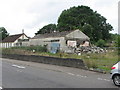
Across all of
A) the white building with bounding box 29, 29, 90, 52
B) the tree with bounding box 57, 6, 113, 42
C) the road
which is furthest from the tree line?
the road

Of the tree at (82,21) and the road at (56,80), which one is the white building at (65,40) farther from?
the road at (56,80)

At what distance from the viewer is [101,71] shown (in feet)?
43.3

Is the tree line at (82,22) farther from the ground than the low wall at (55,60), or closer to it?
farther from the ground

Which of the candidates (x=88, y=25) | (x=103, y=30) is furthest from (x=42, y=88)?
(x=103, y=30)

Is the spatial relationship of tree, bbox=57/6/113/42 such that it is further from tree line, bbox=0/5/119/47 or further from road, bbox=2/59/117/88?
road, bbox=2/59/117/88

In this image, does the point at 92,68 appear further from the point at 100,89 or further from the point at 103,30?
the point at 103,30

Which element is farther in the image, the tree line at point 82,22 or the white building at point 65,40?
the tree line at point 82,22

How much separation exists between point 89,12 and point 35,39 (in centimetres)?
2488

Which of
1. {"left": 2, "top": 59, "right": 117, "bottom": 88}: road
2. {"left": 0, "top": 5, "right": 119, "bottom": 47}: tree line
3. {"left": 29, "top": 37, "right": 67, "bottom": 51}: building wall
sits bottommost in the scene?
{"left": 2, "top": 59, "right": 117, "bottom": 88}: road

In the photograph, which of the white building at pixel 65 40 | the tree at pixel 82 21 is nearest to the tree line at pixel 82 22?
the tree at pixel 82 21

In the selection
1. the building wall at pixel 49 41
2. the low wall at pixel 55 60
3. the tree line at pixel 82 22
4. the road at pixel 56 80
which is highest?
the tree line at pixel 82 22

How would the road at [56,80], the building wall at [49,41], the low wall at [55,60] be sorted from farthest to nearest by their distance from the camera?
the building wall at [49,41], the low wall at [55,60], the road at [56,80]

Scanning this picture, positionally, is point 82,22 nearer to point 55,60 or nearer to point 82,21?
point 82,21

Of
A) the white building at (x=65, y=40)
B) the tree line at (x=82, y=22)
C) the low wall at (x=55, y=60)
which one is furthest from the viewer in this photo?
the tree line at (x=82, y=22)
